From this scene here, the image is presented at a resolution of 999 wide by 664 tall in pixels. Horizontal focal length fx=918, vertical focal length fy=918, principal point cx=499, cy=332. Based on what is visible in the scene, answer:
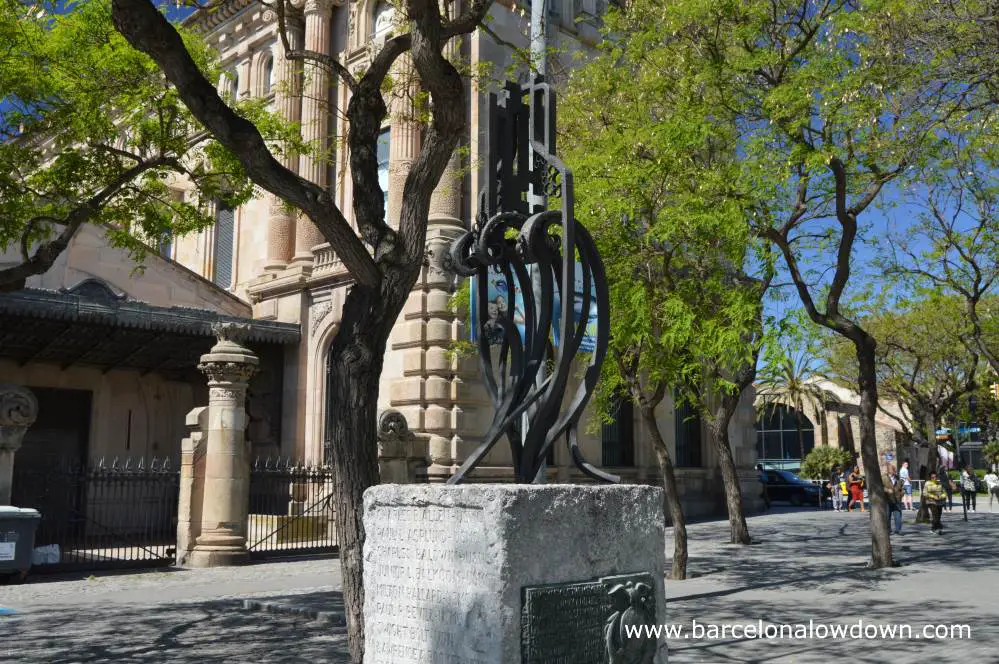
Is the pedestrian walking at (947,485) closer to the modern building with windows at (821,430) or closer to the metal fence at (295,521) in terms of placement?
the modern building with windows at (821,430)

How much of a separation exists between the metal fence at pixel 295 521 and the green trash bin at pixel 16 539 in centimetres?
405

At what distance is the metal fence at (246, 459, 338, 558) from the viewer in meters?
17.7

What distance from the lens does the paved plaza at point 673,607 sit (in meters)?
8.73

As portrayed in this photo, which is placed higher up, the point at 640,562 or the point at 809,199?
the point at 809,199

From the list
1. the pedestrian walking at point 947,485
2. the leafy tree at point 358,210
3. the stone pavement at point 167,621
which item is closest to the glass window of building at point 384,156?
the stone pavement at point 167,621

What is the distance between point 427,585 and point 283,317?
20.1m

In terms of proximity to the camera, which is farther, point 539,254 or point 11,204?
point 11,204

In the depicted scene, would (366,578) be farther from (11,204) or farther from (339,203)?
(339,203)

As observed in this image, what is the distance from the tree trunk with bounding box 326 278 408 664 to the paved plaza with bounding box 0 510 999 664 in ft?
5.10

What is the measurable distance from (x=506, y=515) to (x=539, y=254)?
5.53 feet

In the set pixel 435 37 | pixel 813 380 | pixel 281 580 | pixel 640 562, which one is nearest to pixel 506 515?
pixel 640 562

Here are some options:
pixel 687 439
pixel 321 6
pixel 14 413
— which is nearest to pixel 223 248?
pixel 321 6

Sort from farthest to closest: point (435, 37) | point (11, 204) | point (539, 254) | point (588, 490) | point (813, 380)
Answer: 1. point (813, 380)
2. point (11, 204)
3. point (435, 37)
4. point (539, 254)
5. point (588, 490)

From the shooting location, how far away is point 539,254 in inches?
215
